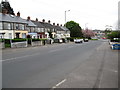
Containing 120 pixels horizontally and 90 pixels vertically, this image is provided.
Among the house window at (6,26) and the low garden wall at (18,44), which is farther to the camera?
the house window at (6,26)

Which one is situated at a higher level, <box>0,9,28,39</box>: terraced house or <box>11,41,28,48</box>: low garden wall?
<box>0,9,28,39</box>: terraced house

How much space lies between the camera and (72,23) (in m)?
102

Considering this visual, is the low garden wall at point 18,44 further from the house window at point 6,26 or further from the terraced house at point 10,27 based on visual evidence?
the house window at point 6,26

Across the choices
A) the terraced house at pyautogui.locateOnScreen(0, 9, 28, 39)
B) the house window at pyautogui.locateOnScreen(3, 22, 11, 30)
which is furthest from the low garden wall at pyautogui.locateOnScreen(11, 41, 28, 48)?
the house window at pyautogui.locateOnScreen(3, 22, 11, 30)

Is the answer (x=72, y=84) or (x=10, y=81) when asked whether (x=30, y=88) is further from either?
(x=72, y=84)

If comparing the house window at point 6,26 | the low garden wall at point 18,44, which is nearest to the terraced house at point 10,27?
the house window at point 6,26

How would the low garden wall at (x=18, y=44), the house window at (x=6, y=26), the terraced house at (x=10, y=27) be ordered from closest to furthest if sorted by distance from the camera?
the low garden wall at (x=18, y=44) → the terraced house at (x=10, y=27) → the house window at (x=6, y=26)

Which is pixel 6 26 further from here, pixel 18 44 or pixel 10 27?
pixel 18 44

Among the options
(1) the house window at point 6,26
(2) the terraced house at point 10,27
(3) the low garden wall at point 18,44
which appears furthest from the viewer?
(1) the house window at point 6,26

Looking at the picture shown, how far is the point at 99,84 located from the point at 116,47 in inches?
714

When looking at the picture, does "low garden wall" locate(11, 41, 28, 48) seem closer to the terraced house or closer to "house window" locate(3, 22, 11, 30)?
the terraced house

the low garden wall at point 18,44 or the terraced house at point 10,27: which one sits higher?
the terraced house at point 10,27

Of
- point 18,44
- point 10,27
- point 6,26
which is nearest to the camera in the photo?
point 18,44

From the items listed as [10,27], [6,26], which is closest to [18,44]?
[6,26]
